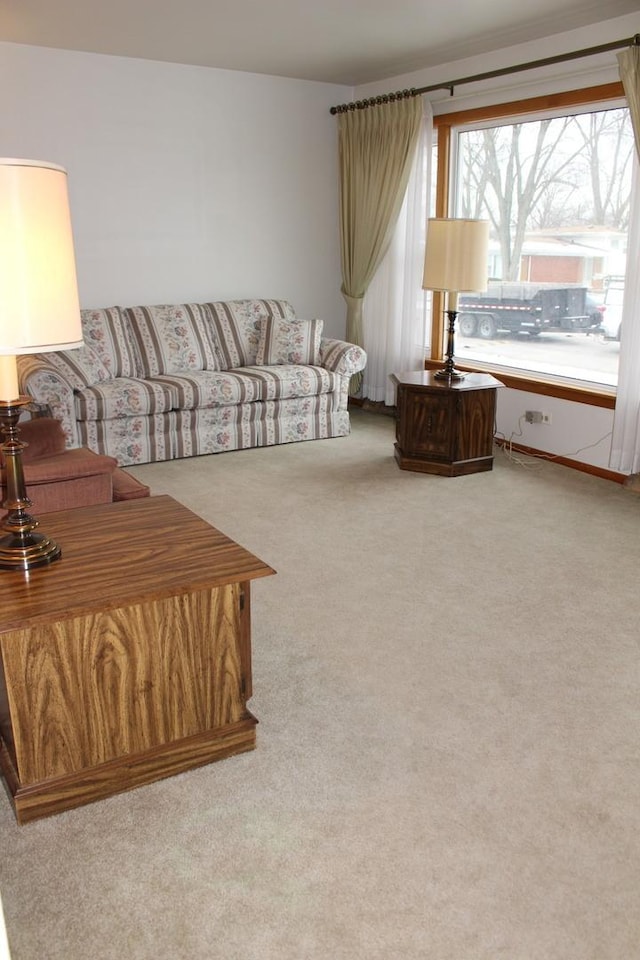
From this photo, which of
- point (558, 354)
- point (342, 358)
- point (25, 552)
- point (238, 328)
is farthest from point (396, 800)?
point (238, 328)

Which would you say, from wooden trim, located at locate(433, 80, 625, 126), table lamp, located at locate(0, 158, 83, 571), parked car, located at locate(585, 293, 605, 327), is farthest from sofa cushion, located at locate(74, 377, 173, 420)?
table lamp, located at locate(0, 158, 83, 571)

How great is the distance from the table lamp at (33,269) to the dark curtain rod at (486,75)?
371 centimetres

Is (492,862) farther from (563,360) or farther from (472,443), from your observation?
(563,360)

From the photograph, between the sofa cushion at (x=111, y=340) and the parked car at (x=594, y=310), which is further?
the sofa cushion at (x=111, y=340)

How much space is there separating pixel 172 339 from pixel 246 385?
70cm

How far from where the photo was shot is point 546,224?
534cm

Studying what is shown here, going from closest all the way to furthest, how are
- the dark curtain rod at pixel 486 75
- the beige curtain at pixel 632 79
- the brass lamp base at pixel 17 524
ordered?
1. the brass lamp base at pixel 17 524
2. the beige curtain at pixel 632 79
3. the dark curtain rod at pixel 486 75

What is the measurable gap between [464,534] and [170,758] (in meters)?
2.19

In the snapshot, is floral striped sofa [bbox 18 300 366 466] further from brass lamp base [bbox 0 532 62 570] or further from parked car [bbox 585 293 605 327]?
brass lamp base [bbox 0 532 62 570]

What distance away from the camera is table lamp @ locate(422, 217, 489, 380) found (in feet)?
15.6

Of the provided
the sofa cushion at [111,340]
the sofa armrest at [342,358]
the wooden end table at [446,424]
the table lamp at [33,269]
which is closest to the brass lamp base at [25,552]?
the table lamp at [33,269]


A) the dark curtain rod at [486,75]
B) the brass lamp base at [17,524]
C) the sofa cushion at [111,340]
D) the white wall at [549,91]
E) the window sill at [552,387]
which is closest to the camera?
the brass lamp base at [17,524]

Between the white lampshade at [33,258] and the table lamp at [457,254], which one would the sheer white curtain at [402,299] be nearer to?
the table lamp at [457,254]

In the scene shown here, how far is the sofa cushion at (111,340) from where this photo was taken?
17.9ft
